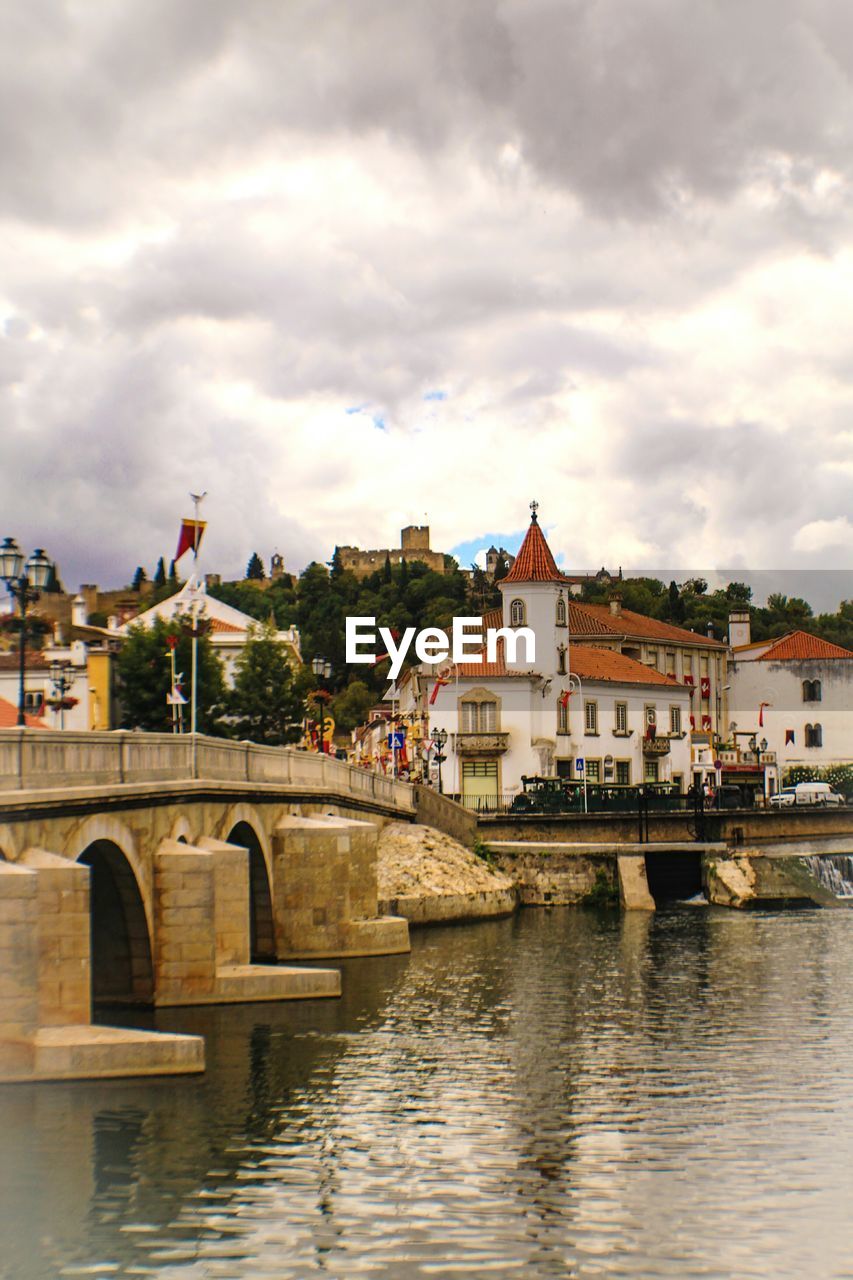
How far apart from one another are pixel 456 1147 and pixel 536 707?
64202 millimetres

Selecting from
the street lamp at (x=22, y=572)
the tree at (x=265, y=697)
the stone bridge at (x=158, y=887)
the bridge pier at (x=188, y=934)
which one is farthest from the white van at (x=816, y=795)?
the street lamp at (x=22, y=572)

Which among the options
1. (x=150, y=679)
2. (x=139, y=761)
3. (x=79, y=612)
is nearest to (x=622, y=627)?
(x=79, y=612)

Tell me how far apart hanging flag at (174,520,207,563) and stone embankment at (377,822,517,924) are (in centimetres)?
1407

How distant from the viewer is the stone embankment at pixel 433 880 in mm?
56750

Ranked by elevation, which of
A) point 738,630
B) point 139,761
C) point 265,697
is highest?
point 738,630

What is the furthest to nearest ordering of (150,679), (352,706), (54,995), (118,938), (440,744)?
(352,706), (440,744), (150,679), (118,938), (54,995)

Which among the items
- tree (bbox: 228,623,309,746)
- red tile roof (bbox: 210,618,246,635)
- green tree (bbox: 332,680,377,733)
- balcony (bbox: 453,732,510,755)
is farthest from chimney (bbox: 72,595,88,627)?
green tree (bbox: 332,680,377,733)

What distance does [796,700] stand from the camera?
4619 inches

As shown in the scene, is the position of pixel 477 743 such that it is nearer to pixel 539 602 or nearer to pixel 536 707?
pixel 536 707

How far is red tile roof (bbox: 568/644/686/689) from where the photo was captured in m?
92.8

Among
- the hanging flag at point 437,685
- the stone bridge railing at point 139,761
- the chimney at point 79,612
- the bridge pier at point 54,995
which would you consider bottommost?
the bridge pier at point 54,995

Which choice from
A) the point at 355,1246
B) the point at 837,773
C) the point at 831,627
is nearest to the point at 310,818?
the point at 355,1246

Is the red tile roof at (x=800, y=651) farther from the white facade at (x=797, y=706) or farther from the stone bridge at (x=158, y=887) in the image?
the stone bridge at (x=158, y=887)

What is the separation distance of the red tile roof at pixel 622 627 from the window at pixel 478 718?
20557 mm
